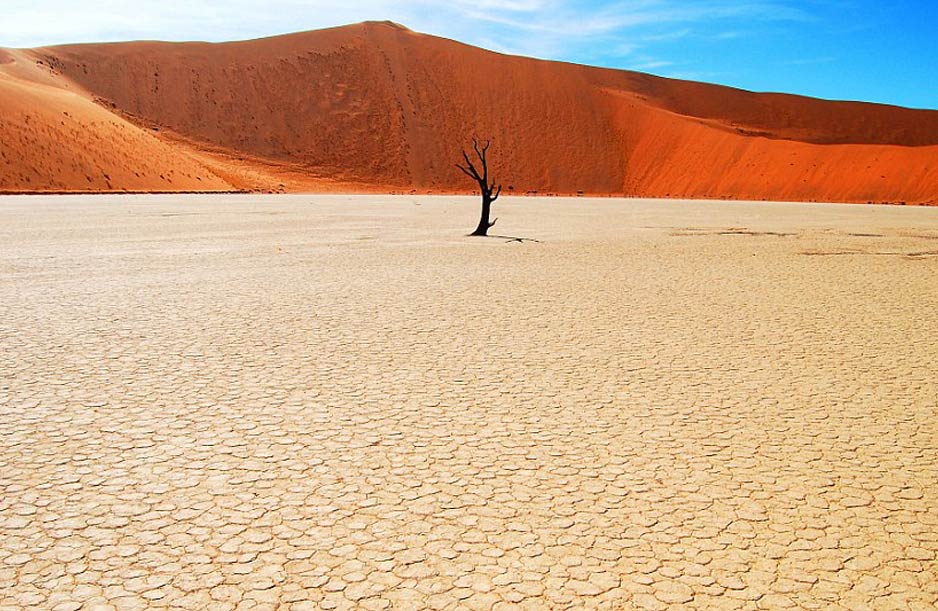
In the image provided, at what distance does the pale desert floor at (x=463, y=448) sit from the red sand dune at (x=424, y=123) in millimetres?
47396

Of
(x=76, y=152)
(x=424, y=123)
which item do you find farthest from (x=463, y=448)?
(x=424, y=123)

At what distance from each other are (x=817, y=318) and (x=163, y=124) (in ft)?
245

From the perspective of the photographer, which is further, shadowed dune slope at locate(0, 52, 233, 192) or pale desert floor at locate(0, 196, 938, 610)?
shadowed dune slope at locate(0, 52, 233, 192)

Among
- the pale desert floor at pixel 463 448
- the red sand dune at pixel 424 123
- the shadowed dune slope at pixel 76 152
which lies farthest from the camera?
the red sand dune at pixel 424 123

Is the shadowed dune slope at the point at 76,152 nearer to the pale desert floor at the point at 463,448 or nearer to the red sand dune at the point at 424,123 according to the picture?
the red sand dune at the point at 424,123

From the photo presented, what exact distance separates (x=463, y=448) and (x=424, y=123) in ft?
266

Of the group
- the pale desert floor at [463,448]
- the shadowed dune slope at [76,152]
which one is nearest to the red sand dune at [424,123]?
the shadowed dune slope at [76,152]

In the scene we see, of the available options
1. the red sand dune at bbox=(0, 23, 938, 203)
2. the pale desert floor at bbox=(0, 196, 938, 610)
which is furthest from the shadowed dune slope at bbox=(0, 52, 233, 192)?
the pale desert floor at bbox=(0, 196, 938, 610)

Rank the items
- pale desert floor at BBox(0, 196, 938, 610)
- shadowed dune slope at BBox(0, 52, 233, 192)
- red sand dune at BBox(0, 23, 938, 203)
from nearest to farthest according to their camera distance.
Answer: pale desert floor at BBox(0, 196, 938, 610) → shadowed dune slope at BBox(0, 52, 233, 192) → red sand dune at BBox(0, 23, 938, 203)

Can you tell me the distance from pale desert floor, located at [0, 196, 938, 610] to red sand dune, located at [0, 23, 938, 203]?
47.4m

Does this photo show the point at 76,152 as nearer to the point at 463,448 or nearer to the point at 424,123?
Result: the point at 424,123

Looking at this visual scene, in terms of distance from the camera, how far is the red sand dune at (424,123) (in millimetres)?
61375

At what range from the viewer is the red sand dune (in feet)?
201

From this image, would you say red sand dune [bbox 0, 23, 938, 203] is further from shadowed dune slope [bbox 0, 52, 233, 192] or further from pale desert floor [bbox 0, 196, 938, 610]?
pale desert floor [bbox 0, 196, 938, 610]
